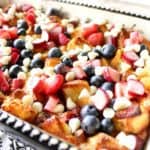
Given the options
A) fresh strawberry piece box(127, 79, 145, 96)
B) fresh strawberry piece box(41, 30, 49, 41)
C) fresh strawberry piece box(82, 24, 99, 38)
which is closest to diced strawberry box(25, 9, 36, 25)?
fresh strawberry piece box(41, 30, 49, 41)

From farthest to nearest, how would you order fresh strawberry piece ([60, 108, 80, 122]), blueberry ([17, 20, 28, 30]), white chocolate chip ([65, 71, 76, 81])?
1. blueberry ([17, 20, 28, 30])
2. white chocolate chip ([65, 71, 76, 81])
3. fresh strawberry piece ([60, 108, 80, 122])

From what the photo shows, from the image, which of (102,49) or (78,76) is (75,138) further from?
(102,49)

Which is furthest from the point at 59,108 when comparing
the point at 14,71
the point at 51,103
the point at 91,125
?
the point at 14,71

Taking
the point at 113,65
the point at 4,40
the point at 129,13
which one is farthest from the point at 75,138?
the point at 129,13

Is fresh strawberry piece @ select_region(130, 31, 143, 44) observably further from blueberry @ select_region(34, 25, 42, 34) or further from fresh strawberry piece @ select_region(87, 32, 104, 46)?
blueberry @ select_region(34, 25, 42, 34)

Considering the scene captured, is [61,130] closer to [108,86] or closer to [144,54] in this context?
[108,86]

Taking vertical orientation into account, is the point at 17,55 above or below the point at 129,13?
below
